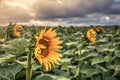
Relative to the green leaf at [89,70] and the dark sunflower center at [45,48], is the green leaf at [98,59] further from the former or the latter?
the dark sunflower center at [45,48]

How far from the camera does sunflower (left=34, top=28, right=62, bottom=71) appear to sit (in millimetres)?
2479

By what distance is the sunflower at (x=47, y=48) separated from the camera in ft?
8.13

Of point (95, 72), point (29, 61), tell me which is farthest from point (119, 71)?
point (29, 61)

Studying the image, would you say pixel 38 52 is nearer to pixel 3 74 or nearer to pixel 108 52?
pixel 3 74

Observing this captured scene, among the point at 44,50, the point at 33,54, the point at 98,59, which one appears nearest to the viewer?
the point at 33,54

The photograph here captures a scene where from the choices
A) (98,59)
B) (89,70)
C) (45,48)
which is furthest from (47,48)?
(98,59)

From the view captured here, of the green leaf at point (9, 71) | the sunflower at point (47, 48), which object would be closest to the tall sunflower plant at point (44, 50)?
the sunflower at point (47, 48)

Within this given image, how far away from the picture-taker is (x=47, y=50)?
2.74 metres

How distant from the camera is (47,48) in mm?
2770

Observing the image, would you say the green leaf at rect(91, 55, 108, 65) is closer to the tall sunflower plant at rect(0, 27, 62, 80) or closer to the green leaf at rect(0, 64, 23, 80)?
the tall sunflower plant at rect(0, 27, 62, 80)

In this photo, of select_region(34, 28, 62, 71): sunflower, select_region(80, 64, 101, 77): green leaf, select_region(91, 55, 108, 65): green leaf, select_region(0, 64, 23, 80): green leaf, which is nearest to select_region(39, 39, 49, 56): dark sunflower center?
select_region(34, 28, 62, 71): sunflower

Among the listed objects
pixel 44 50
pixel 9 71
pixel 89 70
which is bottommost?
pixel 89 70

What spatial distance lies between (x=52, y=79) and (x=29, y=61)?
0.90 feet

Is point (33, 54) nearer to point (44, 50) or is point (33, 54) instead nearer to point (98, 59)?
point (44, 50)
